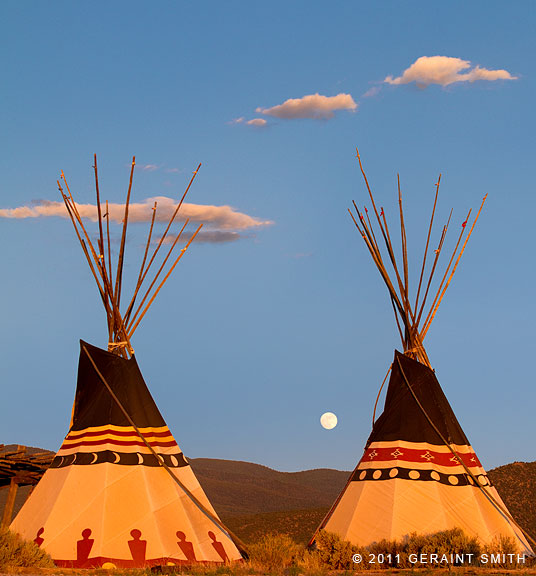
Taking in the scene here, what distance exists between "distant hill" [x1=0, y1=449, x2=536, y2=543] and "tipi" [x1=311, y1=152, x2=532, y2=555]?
1026cm

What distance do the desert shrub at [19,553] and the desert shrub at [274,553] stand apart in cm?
289

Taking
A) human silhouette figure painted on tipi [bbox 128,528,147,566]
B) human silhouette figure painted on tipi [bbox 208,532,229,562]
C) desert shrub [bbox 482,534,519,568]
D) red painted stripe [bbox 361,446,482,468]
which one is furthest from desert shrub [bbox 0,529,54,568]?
desert shrub [bbox 482,534,519,568]

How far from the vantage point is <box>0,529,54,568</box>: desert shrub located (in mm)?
10281

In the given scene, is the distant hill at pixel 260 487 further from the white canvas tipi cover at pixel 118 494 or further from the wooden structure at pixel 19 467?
the white canvas tipi cover at pixel 118 494

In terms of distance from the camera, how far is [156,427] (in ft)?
43.6

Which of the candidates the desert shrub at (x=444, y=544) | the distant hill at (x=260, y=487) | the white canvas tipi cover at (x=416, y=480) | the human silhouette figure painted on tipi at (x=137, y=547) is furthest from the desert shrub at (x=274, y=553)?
the distant hill at (x=260, y=487)

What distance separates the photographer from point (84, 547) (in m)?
11.6

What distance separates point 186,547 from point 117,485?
1.35m

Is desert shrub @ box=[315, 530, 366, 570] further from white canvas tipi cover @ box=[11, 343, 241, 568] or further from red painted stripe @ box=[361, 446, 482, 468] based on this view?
red painted stripe @ box=[361, 446, 482, 468]

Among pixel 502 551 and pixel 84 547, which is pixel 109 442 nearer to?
pixel 84 547

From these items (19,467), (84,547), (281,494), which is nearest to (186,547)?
(84,547)

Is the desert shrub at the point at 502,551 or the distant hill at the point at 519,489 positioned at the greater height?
the distant hill at the point at 519,489

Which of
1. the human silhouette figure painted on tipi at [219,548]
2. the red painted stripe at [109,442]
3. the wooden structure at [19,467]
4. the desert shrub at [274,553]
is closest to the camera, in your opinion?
the desert shrub at [274,553]

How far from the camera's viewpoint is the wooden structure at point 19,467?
15.4m
